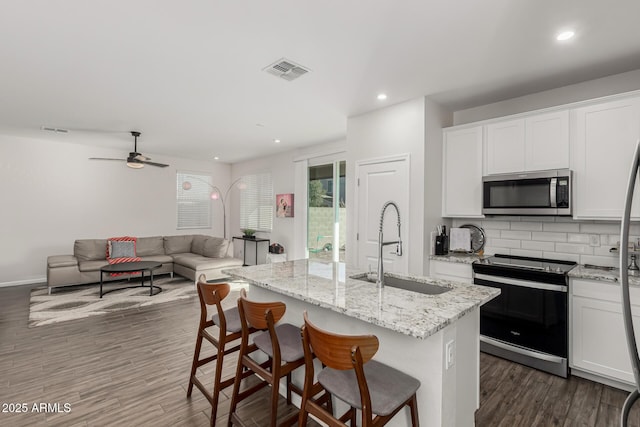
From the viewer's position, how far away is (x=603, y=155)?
279 cm

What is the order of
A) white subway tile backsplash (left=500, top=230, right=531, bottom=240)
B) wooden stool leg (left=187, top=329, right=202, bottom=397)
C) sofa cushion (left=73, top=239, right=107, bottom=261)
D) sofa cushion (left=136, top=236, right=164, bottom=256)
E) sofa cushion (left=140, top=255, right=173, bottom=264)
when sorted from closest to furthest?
wooden stool leg (left=187, top=329, right=202, bottom=397), white subway tile backsplash (left=500, top=230, right=531, bottom=240), sofa cushion (left=73, top=239, right=107, bottom=261), sofa cushion (left=140, top=255, right=173, bottom=264), sofa cushion (left=136, top=236, right=164, bottom=256)

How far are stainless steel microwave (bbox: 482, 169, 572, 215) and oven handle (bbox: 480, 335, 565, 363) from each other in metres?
1.31

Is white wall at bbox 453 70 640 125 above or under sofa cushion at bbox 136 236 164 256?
above

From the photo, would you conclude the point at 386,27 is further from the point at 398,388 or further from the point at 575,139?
the point at 398,388

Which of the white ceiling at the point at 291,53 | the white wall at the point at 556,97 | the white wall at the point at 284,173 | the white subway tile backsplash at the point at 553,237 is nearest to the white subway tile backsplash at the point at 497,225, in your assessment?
the white subway tile backsplash at the point at 553,237

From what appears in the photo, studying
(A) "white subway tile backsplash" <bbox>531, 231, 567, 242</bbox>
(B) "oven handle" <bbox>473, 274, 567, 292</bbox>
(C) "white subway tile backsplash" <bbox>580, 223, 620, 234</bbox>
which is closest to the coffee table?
(B) "oven handle" <bbox>473, 274, 567, 292</bbox>

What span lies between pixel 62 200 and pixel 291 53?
627 cm

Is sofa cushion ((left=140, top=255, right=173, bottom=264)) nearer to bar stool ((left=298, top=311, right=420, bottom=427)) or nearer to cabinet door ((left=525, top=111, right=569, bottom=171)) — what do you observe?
bar stool ((left=298, top=311, right=420, bottom=427))

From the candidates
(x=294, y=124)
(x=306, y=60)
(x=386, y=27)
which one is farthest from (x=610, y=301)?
(x=294, y=124)

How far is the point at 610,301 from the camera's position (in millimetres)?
2574

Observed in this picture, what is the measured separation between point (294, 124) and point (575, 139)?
344 cm

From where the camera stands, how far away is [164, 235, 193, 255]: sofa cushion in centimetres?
715

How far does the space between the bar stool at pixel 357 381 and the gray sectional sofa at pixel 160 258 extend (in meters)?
4.45

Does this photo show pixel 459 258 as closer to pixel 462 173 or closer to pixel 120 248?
pixel 462 173
